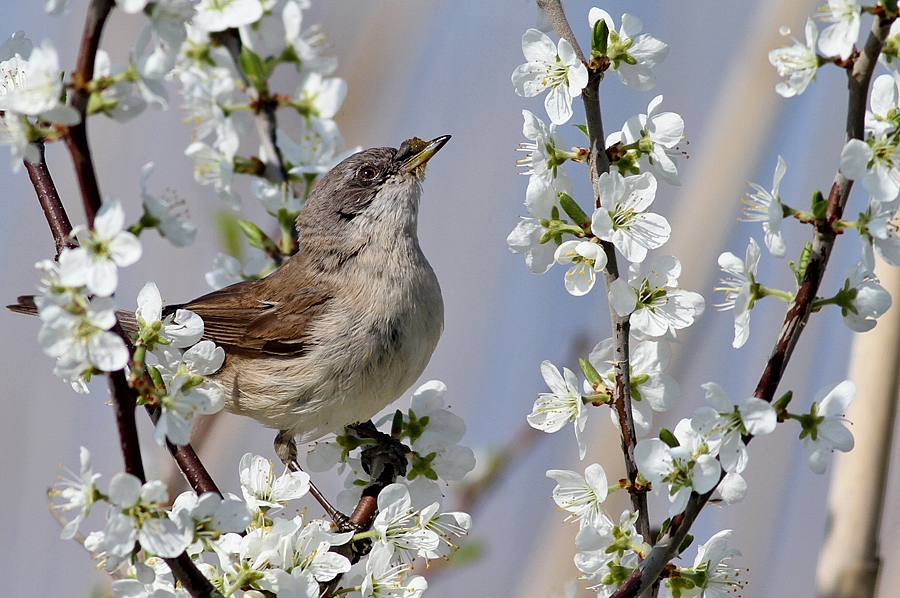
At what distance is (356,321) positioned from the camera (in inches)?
117

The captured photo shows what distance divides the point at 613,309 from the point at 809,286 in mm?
341

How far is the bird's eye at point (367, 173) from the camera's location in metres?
3.33

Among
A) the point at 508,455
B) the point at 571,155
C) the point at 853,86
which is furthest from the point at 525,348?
the point at 853,86

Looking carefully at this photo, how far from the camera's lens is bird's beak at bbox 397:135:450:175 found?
10.5 feet

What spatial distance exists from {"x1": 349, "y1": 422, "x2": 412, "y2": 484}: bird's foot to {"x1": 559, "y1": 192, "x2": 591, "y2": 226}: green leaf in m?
0.83

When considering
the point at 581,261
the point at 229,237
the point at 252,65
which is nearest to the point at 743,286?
the point at 581,261

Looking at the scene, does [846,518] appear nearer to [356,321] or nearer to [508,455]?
[508,455]

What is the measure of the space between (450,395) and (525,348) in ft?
1.45

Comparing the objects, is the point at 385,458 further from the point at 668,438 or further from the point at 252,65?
the point at 252,65

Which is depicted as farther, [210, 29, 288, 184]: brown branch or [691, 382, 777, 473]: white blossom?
[210, 29, 288, 184]: brown branch

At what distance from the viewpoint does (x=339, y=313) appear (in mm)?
3033

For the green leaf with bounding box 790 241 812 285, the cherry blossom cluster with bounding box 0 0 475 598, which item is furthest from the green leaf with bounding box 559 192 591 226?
the cherry blossom cluster with bounding box 0 0 475 598

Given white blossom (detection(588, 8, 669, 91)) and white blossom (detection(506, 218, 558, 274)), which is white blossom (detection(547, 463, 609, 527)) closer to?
white blossom (detection(506, 218, 558, 274))

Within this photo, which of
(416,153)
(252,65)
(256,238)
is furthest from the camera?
(416,153)
